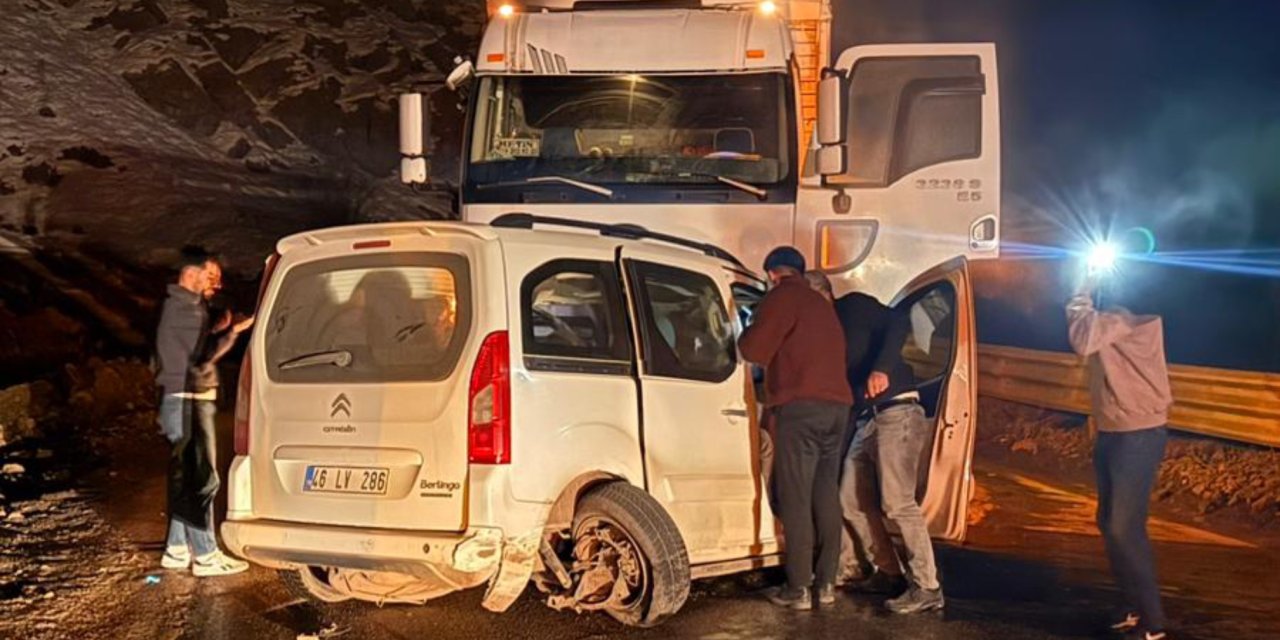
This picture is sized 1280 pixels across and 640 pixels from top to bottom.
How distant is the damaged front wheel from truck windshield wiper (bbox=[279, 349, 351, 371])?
4.04 ft

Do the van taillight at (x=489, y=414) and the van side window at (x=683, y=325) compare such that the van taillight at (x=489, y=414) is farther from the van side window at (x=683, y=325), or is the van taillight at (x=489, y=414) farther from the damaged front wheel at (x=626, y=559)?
the van side window at (x=683, y=325)

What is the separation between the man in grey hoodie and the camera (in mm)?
5441

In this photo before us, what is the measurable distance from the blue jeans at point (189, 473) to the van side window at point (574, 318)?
2634 millimetres

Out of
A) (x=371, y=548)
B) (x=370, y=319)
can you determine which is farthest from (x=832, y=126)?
(x=371, y=548)

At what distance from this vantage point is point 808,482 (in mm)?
5848

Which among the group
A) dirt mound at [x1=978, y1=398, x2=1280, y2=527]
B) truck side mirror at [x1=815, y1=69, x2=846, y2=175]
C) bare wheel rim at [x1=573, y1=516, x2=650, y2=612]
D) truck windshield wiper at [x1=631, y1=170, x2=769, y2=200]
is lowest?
dirt mound at [x1=978, y1=398, x2=1280, y2=527]

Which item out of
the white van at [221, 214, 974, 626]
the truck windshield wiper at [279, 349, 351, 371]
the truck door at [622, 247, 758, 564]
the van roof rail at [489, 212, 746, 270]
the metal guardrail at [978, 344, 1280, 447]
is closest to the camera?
the white van at [221, 214, 974, 626]

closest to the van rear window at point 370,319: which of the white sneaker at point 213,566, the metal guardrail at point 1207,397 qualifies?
the white sneaker at point 213,566

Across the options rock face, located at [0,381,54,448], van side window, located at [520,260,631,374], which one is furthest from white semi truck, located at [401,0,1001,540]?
rock face, located at [0,381,54,448]

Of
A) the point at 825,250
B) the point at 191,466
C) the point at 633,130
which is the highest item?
the point at 633,130

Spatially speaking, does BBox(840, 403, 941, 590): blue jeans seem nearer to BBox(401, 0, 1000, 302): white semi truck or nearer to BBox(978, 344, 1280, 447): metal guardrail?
BBox(401, 0, 1000, 302): white semi truck

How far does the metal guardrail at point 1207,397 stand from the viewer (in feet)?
31.4

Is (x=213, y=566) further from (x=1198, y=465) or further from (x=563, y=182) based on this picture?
(x=1198, y=465)

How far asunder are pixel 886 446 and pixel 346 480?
2698 millimetres
